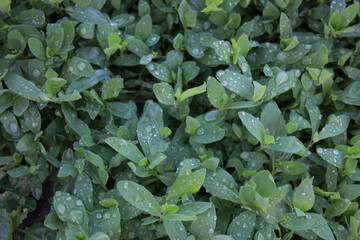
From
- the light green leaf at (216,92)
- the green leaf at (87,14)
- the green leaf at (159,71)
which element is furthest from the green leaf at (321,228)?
the green leaf at (87,14)

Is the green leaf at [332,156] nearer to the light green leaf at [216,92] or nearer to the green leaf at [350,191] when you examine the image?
the green leaf at [350,191]

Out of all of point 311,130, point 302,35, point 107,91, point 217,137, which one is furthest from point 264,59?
point 107,91

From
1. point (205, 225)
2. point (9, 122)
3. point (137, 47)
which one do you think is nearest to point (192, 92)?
point (137, 47)

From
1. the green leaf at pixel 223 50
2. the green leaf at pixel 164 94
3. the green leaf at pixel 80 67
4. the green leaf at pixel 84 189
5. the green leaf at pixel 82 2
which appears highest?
the green leaf at pixel 82 2

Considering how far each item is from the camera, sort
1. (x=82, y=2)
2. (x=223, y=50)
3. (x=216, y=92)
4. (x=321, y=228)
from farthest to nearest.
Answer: (x=82, y=2) < (x=223, y=50) < (x=216, y=92) < (x=321, y=228)

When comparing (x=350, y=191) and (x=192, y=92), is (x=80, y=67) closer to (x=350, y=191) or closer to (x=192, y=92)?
(x=192, y=92)

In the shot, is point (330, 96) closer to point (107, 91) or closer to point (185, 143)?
point (185, 143)

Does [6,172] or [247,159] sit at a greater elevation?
[247,159]
